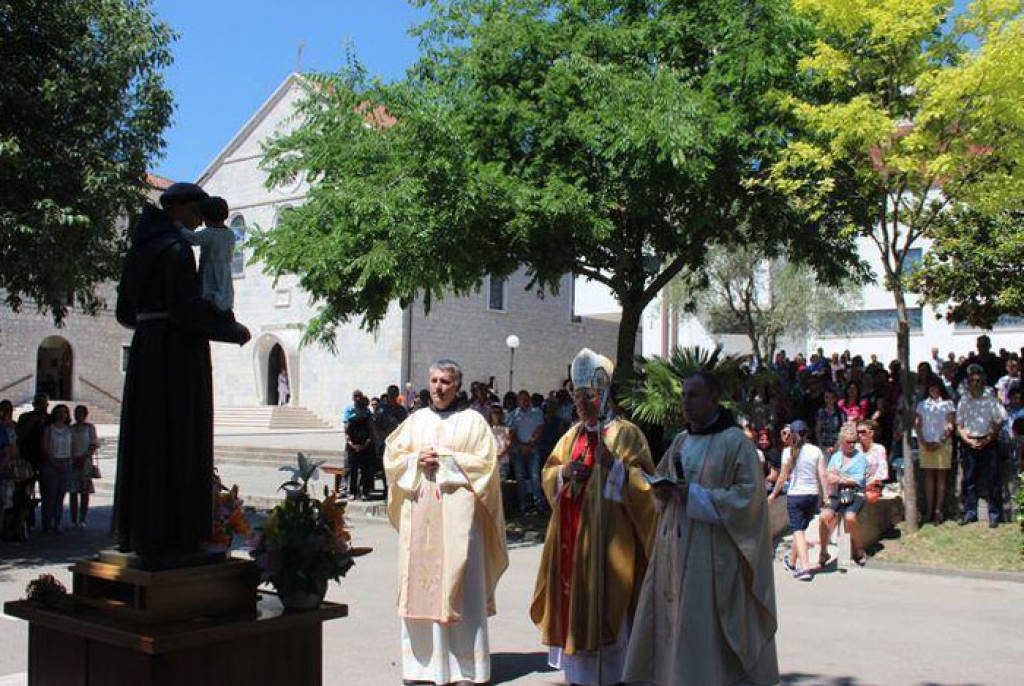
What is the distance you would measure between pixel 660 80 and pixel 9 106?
7776 mm

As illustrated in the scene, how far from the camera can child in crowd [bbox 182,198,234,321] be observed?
4180mm

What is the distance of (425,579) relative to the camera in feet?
21.5

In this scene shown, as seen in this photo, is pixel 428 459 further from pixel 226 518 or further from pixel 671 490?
pixel 226 518

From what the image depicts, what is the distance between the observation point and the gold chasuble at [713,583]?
548 cm

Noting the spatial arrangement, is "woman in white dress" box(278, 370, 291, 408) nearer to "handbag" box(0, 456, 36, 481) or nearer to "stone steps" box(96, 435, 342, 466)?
"stone steps" box(96, 435, 342, 466)

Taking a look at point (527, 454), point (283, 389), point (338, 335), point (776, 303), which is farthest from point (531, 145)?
point (283, 389)

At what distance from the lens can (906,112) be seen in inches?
505

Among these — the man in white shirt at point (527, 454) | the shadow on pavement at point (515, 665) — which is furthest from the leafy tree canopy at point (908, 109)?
the shadow on pavement at point (515, 665)

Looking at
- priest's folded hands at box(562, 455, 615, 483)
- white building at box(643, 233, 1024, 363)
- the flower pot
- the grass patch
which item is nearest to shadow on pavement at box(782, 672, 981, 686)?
priest's folded hands at box(562, 455, 615, 483)

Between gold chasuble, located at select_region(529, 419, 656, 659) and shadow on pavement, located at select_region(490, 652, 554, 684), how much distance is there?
33cm

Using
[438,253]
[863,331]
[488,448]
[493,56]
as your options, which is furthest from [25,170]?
[863,331]

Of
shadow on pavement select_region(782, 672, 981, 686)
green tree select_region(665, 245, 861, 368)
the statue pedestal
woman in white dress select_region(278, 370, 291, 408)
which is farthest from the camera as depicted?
woman in white dress select_region(278, 370, 291, 408)

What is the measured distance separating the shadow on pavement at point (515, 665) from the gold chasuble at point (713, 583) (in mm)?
1338

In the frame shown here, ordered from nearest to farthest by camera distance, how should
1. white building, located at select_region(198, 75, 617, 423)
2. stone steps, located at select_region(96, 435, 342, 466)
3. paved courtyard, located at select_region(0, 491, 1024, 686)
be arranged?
paved courtyard, located at select_region(0, 491, 1024, 686)
stone steps, located at select_region(96, 435, 342, 466)
white building, located at select_region(198, 75, 617, 423)
